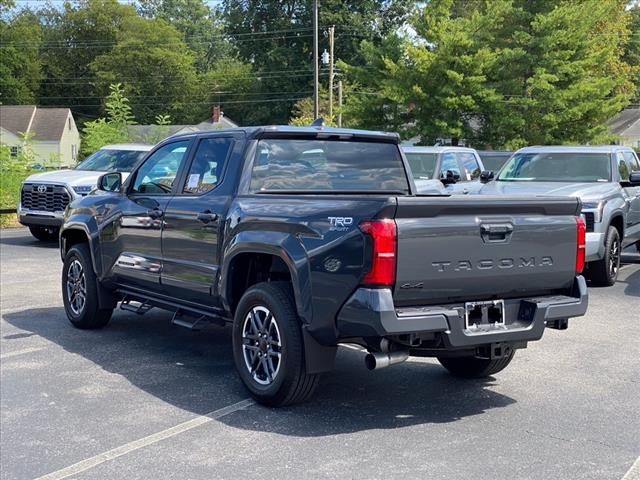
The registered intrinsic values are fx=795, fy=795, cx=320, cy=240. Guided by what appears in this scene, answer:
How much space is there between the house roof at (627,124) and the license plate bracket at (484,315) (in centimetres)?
7049

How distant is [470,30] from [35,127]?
5027 cm

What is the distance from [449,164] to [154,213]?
30.1 feet

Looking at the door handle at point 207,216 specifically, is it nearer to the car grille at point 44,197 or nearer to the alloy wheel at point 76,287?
the alloy wheel at point 76,287

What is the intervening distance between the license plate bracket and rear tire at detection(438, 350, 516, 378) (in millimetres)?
1017

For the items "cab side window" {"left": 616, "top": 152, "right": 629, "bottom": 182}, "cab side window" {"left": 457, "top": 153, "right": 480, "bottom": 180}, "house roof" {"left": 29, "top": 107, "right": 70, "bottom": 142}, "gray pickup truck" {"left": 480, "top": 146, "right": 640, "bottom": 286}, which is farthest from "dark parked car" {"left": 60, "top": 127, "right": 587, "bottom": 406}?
"house roof" {"left": 29, "top": 107, "right": 70, "bottom": 142}

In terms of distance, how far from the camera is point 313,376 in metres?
5.33

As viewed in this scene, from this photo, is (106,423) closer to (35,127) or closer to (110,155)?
(110,155)

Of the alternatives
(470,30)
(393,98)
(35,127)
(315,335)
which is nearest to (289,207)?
(315,335)

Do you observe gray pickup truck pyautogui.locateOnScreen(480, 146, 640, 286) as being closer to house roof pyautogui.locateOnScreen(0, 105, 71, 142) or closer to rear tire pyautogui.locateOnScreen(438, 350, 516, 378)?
rear tire pyautogui.locateOnScreen(438, 350, 516, 378)

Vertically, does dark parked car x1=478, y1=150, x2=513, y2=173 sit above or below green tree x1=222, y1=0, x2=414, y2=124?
below

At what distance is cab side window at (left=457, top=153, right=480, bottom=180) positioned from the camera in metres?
15.6

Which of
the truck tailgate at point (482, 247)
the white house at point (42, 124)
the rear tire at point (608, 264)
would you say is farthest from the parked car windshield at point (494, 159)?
the white house at point (42, 124)

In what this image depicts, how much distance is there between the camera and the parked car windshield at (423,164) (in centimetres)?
1479

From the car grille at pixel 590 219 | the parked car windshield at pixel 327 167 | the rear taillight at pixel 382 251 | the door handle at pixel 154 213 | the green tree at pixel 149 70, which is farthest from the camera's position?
the green tree at pixel 149 70
